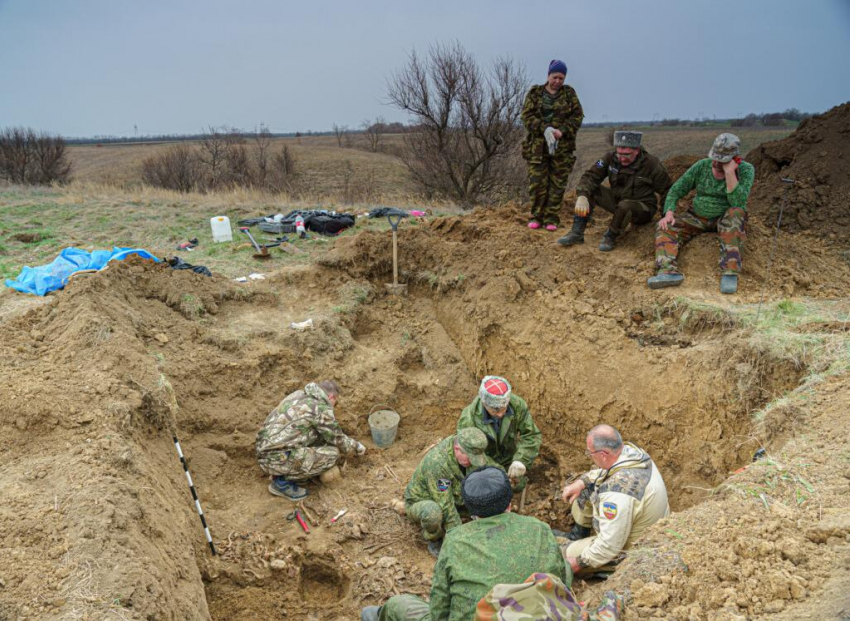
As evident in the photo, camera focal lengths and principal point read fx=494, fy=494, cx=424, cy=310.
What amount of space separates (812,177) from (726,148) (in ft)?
7.14

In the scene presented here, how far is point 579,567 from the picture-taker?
336cm

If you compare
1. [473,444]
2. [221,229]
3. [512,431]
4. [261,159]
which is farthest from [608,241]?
[261,159]

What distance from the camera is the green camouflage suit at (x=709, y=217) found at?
5211 millimetres

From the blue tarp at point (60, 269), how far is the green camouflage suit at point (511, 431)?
15.9ft

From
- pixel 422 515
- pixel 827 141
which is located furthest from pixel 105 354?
pixel 827 141

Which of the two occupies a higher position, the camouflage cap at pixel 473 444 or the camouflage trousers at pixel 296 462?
the camouflage cap at pixel 473 444

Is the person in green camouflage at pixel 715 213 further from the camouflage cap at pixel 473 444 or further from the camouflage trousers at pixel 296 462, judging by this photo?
the camouflage trousers at pixel 296 462

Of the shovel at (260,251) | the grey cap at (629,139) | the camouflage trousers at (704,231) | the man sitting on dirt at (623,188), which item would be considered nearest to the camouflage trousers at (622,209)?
the man sitting on dirt at (623,188)

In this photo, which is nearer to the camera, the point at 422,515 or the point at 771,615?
the point at 771,615

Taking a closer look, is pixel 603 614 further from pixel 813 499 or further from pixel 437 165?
pixel 437 165

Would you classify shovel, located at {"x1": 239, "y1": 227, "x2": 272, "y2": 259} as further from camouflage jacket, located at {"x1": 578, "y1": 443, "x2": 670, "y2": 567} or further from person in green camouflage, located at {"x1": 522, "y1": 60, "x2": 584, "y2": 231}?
camouflage jacket, located at {"x1": 578, "y1": 443, "x2": 670, "y2": 567}

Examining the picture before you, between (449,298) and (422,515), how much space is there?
3.34 m

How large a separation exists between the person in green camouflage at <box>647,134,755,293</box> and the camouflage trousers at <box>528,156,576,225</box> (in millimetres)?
1568

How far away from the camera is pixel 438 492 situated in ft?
13.2
